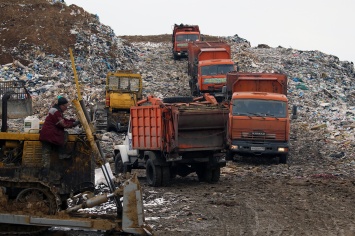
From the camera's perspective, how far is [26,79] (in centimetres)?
3603

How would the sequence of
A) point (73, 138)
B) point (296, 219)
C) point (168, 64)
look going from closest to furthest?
point (73, 138) < point (296, 219) < point (168, 64)

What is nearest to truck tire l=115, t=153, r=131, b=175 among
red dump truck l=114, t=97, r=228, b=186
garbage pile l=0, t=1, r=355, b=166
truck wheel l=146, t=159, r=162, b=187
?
red dump truck l=114, t=97, r=228, b=186

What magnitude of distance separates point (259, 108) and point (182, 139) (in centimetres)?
546

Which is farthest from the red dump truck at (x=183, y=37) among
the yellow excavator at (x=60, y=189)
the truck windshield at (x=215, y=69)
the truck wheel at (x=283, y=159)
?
the yellow excavator at (x=60, y=189)

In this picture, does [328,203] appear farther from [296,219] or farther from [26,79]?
[26,79]

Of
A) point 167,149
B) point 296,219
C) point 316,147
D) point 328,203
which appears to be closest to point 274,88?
point 316,147

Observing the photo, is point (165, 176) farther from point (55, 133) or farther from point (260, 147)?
point (55, 133)

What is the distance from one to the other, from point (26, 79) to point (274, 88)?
16059 mm

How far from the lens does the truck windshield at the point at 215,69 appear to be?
32719 millimetres

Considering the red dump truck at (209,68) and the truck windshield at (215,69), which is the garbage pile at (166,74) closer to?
the red dump truck at (209,68)

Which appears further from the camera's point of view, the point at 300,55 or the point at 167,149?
the point at 300,55

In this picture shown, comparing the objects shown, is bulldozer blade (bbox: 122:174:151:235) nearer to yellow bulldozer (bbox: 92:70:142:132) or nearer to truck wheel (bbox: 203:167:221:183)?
truck wheel (bbox: 203:167:221:183)

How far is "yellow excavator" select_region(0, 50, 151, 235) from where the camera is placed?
31.3 ft

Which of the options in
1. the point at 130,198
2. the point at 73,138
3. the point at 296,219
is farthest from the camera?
the point at 296,219
